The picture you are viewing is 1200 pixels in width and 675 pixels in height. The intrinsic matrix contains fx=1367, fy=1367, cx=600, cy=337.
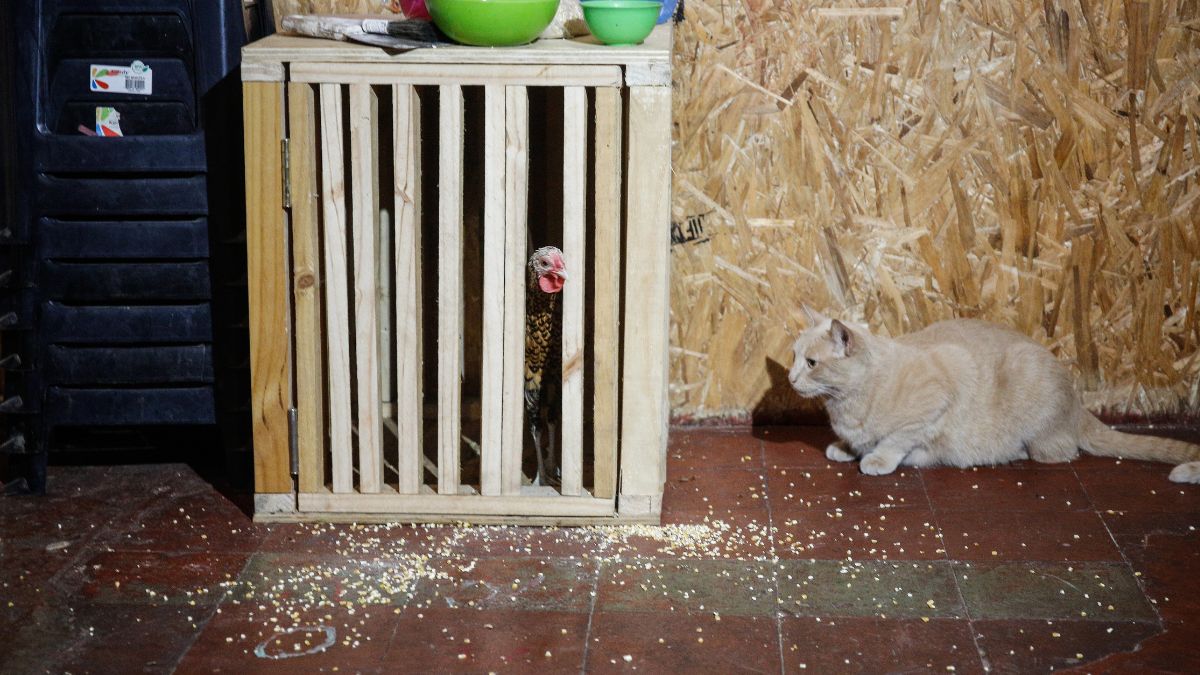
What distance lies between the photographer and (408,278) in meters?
3.90

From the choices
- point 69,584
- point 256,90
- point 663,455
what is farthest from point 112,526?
point 663,455

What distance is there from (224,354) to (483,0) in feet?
4.65

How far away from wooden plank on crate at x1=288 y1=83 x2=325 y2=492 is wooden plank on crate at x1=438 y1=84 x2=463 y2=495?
35cm

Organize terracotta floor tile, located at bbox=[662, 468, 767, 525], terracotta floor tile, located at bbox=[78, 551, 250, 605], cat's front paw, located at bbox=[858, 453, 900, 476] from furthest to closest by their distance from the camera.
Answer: cat's front paw, located at bbox=[858, 453, 900, 476], terracotta floor tile, located at bbox=[662, 468, 767, 525], terracotta floor tile, located at bbox=[78, 551, 250, 605]

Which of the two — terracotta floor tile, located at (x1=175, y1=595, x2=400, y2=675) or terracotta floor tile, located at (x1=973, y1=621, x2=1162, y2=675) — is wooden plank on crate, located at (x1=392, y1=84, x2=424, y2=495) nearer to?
terracotta floor tile, located at (x1=175, y1=595, x2=400, y2=675)

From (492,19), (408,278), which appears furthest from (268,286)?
(492,19)

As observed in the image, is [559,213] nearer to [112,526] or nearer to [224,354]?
[224,354]

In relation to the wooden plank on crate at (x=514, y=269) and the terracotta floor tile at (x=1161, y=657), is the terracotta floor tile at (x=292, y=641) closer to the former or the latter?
the wooden plank on crate at (x=514, y=269)

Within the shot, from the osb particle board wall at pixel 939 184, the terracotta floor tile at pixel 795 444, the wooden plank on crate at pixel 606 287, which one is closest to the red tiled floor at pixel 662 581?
the terracotta floor tile at pixel 795 444

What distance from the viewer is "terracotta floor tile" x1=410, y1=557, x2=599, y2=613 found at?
3.59 metres

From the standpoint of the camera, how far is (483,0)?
363 centimetres

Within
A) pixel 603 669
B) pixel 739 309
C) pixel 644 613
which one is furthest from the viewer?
pixel 739 309

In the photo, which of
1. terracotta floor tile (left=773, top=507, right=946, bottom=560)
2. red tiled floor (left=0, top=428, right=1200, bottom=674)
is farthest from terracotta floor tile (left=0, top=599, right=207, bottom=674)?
terracotta floor tile (left=773, top=507, right=946, bottom=560)

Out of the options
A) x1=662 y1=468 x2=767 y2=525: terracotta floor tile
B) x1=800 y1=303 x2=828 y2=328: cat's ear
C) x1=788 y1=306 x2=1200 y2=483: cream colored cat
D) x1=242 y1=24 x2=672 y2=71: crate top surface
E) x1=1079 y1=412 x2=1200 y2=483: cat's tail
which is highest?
x1=242 y1=24 x2=672 y2=71: crate top surface
